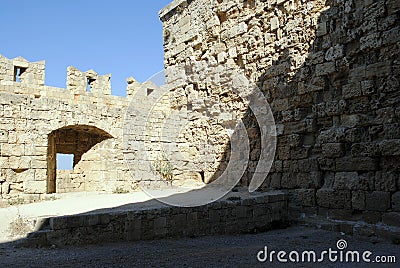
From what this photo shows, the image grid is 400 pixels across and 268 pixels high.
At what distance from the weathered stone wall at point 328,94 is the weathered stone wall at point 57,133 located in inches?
118

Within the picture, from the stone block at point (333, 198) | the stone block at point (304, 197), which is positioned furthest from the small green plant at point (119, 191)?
the stone block at point (333, 198)

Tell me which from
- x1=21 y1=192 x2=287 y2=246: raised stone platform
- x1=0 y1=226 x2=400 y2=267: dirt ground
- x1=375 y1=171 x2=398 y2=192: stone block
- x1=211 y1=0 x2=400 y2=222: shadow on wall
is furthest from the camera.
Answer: x1=211 y1=0 x2=400 y2=222: shadow on wall

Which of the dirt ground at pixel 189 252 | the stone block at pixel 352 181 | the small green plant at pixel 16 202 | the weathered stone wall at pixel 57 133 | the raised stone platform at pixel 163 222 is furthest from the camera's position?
the weathered stone wall at pixel 57 133

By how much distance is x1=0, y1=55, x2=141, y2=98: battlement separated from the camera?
301 inches

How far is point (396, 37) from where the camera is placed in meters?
5.22

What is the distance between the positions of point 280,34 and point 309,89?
4.37ft

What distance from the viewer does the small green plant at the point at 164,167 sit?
9.21 metres

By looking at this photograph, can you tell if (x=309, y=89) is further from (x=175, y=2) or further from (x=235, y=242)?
(x=175, y=2)

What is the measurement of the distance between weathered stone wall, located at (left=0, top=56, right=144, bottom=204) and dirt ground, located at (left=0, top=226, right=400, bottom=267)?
10.8 ft

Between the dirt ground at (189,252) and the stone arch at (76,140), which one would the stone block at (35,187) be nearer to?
the stone arch at (76,140)

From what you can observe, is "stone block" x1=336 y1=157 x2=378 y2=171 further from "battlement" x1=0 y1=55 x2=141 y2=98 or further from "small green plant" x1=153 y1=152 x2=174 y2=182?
"battlement" x1=0 y1=55 x2=141 y2=98

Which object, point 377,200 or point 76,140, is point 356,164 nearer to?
point 377,200

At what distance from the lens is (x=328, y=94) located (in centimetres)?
617

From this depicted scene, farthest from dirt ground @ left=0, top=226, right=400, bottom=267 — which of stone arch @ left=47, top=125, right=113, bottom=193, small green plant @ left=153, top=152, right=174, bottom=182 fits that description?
stone arch @ left=47, top=125, right=113, bottom=193
